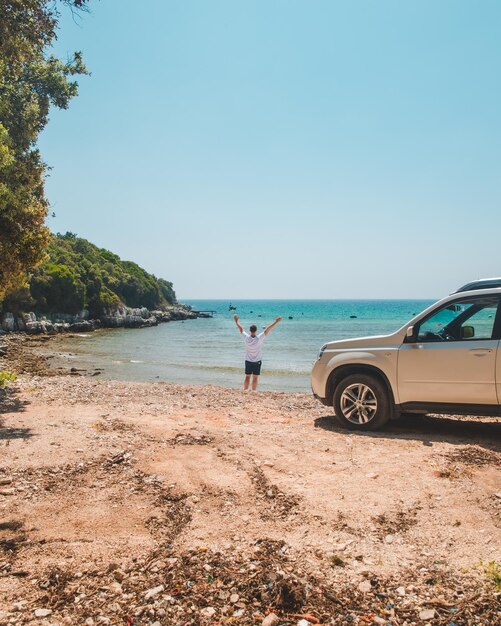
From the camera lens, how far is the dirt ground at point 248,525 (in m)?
3.29

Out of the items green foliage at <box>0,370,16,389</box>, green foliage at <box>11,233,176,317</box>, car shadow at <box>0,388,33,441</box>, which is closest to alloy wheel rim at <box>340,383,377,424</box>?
car shadow at <box>0,388,33,441</box>

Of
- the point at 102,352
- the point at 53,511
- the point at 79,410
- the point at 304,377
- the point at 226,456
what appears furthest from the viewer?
the point at 102,352

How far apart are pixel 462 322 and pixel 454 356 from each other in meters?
0.59

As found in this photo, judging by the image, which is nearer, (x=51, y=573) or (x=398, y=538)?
(x=51, y=573)

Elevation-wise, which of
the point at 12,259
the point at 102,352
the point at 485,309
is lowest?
the point at 102,352

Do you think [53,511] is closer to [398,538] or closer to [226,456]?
[226,456]

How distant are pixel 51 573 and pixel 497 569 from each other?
→ 3.47 meters

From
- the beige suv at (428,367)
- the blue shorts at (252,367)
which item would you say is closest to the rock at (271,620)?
the beige suv at (428,367)

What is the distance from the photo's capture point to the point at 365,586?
3.47m

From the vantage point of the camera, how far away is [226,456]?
21.4 ft

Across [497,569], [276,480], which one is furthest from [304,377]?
[497,569]

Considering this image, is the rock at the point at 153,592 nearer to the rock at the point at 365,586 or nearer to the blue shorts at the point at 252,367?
A: the rock at the point at 365,586

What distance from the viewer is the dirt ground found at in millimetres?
3289

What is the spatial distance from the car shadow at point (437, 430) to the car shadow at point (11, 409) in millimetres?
5067
